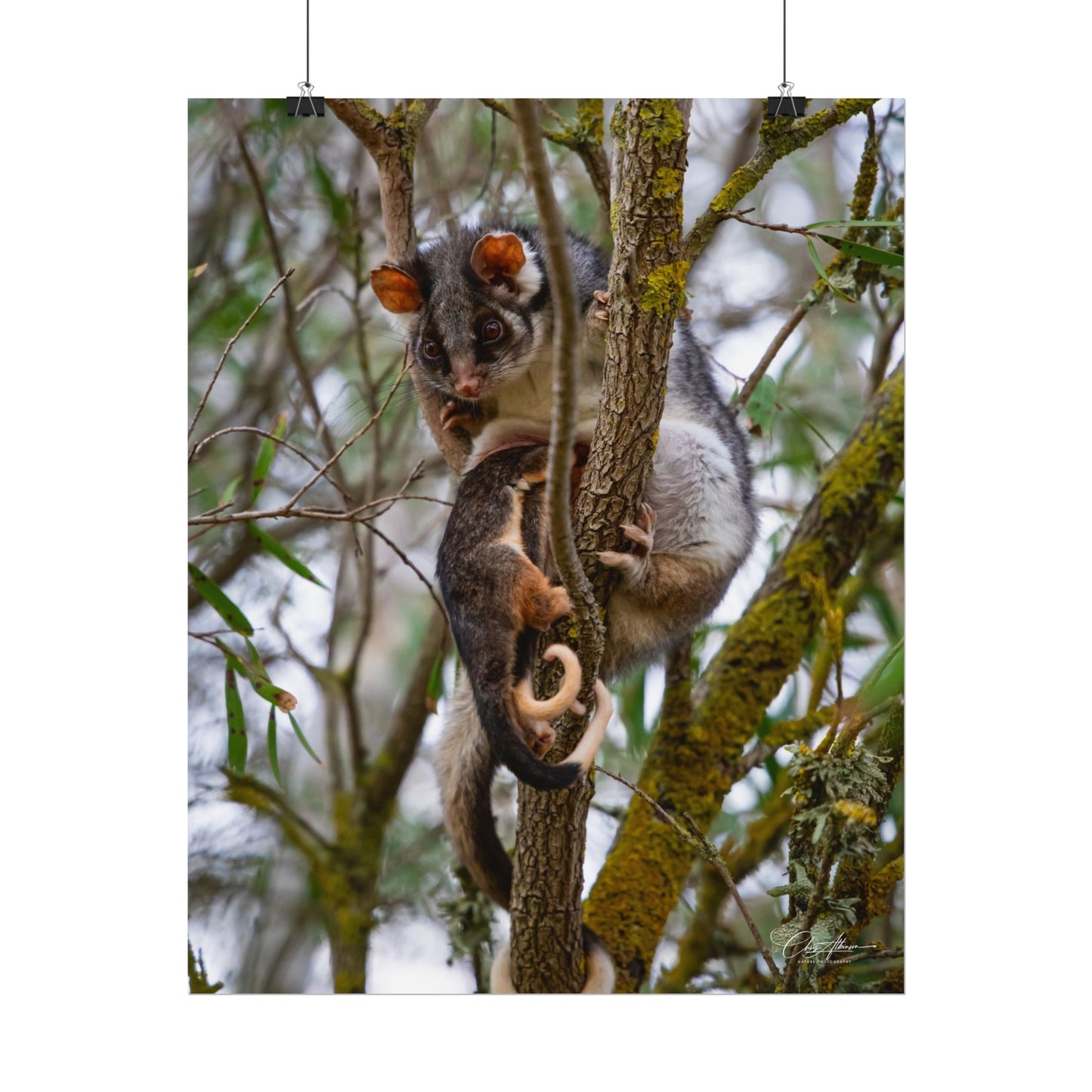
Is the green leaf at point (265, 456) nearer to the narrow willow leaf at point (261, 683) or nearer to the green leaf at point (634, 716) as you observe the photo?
the narrow willow leaf at point (261, 683)

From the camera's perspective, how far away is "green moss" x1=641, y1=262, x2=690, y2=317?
2.19 meters

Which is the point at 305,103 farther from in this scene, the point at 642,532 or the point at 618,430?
the point at 642,532

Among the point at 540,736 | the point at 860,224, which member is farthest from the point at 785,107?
the point at 540,736

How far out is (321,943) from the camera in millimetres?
2822

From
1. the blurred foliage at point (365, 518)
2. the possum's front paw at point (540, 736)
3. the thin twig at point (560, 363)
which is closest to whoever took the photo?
the thin twig at point (560, 363)

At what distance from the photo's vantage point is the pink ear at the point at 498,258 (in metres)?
2.60

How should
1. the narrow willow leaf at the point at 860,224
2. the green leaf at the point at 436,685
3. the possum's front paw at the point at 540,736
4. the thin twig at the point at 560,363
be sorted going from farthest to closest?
the green leaf at the point at 436,685, the narrow willow leaf at the point at 860,224, the possum's front paw at the point at 540,736, the thin twig at the point at 560,363

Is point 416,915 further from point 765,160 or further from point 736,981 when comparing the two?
point 765,160

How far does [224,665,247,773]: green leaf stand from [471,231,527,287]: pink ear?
1.13 metres

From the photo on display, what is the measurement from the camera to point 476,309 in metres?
2.64

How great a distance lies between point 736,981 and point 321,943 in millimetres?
1050

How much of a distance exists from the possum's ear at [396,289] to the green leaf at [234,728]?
0.97m

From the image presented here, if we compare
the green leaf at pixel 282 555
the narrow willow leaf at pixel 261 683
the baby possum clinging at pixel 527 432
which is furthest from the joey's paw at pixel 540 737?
the green leaf at pixel 282 555

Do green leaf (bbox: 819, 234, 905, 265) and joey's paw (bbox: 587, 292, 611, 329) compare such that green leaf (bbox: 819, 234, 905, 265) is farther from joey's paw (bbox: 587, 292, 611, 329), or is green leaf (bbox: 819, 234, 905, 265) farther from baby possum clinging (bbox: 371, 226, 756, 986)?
joey's paw (bbox: 587, 292, 611, 329)
